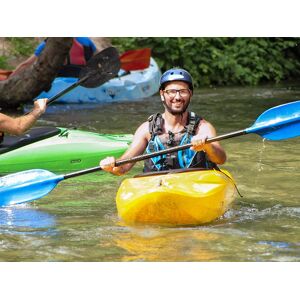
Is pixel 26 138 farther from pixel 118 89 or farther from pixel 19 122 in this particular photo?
pixel 118 89

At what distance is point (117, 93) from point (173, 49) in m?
3.01

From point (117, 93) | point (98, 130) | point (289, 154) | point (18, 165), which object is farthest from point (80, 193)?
point (117, 93)

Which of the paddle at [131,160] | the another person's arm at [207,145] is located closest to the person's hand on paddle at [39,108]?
the paddle at [131,160]

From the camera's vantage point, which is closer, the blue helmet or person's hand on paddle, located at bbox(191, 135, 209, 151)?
person's hand on paddle, located at bbox(191, 135, 209, 151)

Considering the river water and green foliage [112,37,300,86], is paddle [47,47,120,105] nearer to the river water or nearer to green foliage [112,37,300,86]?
the river water

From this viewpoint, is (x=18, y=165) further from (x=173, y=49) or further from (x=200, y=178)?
(x=173, y=49)

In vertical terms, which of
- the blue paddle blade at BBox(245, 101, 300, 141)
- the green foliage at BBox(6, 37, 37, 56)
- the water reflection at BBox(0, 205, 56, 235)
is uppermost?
the green foliage at BBox(6, 37, 37, 56)

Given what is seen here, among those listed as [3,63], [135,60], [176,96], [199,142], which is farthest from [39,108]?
[3,63]

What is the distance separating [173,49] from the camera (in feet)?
50.6

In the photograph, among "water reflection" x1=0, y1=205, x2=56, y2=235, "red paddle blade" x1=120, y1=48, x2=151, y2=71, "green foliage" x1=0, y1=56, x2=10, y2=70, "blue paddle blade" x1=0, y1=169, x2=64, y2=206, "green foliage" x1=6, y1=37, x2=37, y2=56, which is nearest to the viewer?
"water reflection" x1=0, y1=205, x2=56, y2=235

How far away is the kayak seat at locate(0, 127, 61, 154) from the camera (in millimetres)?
7309

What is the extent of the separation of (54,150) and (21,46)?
6.85m

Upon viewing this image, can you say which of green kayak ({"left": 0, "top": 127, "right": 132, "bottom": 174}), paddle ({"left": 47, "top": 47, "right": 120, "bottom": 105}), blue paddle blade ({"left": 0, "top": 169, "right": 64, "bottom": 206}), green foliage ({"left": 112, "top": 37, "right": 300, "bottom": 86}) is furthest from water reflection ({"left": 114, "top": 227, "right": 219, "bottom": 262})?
green foliage ({"left": 112, "top": 37, "right": 300, "bottom": 86})

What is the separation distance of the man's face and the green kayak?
203 cm
